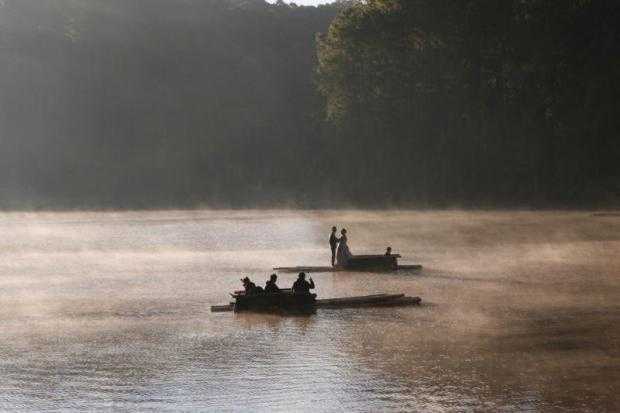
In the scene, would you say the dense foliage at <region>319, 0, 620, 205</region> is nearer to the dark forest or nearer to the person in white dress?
the dark forest

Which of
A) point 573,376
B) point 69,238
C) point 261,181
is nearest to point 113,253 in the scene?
point 69,238

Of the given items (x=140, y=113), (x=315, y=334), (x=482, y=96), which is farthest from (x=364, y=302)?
(x=140, y=113)

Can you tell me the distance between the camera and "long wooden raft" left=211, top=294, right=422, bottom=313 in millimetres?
30891

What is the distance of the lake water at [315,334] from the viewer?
65.8ft

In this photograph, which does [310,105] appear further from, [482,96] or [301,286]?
[301,286]

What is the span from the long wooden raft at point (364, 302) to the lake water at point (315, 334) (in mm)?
508

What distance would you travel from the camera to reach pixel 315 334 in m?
26.7

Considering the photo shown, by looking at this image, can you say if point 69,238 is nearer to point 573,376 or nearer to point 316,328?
point 316,328

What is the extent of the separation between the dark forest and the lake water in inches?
1286

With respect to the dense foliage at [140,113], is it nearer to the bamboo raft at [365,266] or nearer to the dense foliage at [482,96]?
the dense foliage at [482,96]

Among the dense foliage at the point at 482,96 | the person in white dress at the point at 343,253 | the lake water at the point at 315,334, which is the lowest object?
the lake water at the point at 315,334

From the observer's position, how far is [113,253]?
52.0 m

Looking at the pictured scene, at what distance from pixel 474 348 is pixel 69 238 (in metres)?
41.9

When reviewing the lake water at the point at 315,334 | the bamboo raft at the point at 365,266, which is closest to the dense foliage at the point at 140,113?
the lake water at the point at 315,334
